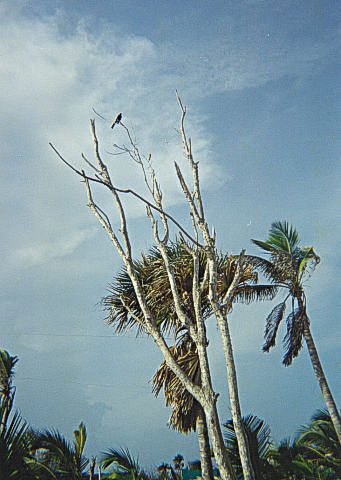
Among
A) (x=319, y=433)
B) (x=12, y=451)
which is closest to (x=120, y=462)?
(x=12, y=451)

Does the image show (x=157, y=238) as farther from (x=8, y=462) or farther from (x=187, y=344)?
(x=8, y=462)

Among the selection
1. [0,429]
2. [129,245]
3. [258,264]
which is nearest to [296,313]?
[258,264]

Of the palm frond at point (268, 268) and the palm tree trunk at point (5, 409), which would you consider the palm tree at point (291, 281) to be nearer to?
the palm frond at point (268, 268)

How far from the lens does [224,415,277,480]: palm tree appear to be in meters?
7.84

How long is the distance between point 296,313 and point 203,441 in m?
5.25

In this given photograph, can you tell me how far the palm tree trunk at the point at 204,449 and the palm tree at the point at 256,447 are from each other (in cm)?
55

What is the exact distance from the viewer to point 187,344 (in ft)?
32.4

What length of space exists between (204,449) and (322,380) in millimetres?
4875

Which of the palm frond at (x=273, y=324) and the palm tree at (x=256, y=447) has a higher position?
the palm frond at (x=273, y=324)

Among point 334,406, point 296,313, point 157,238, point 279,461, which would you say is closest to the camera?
point 279,461

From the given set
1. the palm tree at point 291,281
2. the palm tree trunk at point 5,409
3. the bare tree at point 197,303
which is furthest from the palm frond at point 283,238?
the palm tree trunk at point 5,409

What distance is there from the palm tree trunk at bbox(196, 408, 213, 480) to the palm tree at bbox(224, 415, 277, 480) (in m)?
0.55

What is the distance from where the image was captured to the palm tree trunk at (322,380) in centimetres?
1162

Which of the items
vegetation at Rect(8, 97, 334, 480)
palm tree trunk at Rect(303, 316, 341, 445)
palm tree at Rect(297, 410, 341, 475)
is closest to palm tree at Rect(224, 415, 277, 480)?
vegetation at Rect(8, 97, 334, 480)
